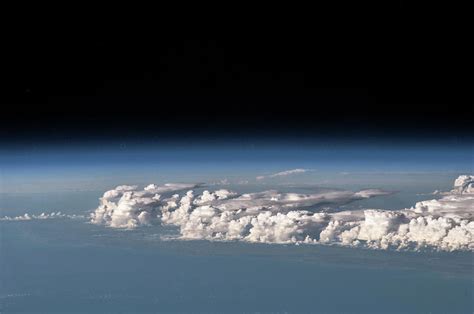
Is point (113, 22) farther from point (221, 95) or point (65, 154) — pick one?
point (65, 154)

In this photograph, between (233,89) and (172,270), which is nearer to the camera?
(233,89)

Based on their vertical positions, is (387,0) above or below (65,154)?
above

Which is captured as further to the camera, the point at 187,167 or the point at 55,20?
the point at 187,167

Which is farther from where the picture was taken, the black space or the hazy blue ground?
the hazy blue ground

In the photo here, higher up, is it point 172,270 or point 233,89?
point 233,89

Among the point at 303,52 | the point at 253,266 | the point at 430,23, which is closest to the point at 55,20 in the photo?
the point at 303,52

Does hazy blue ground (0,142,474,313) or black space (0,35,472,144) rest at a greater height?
black space (0,35,472,144)
